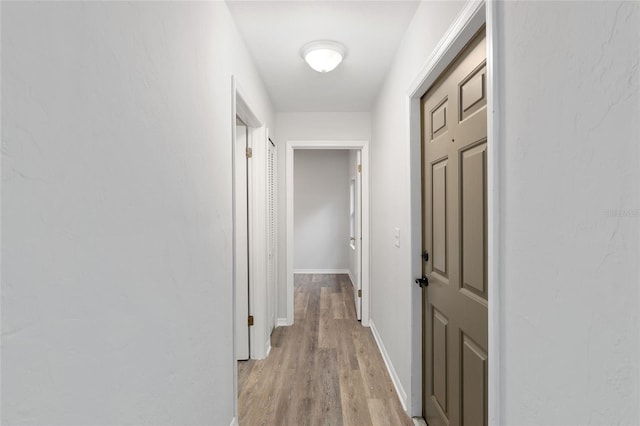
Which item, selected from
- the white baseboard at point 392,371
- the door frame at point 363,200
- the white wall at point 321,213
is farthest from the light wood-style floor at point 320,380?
the white wall at point 321,213

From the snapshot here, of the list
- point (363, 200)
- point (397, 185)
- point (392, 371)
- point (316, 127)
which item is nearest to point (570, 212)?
point (397, 185)

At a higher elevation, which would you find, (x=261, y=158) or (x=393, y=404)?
(x=261, y=158)

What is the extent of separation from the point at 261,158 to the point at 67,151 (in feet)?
7.52

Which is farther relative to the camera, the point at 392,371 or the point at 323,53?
the point at 392,371

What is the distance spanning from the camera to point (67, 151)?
0.68m

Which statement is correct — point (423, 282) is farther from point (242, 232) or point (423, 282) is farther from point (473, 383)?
point (242, 232)

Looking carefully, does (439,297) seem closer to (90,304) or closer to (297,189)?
(90,304)

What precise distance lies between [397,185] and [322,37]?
1106 mm

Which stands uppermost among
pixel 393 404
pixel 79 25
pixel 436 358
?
pixel 79 25

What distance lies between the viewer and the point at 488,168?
1.05 meters

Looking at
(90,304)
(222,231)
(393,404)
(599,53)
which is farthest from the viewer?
(393,404)

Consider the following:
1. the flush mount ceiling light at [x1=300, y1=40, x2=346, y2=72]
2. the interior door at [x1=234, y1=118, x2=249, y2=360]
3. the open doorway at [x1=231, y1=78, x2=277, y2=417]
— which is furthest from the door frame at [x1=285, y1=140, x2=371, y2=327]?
the flush mount ceiling light at [x1=300, y1=40, x2=346, y2=72]

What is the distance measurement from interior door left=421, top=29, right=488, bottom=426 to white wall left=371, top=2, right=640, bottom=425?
31cm

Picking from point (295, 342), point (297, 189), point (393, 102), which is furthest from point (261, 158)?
point (297, 189)
